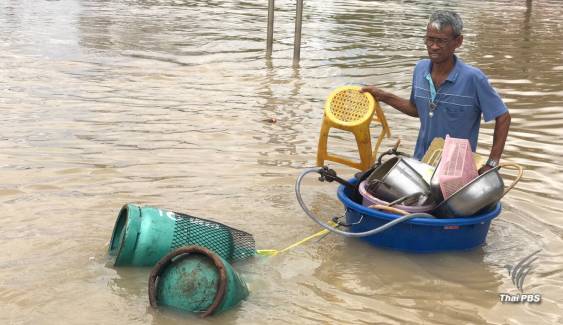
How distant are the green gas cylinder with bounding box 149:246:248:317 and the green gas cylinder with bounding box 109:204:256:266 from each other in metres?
0.34

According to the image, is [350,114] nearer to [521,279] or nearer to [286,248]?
[286,248]

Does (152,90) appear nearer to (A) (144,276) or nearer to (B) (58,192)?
(B) (58,192)

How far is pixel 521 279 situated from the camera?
429 centimetres

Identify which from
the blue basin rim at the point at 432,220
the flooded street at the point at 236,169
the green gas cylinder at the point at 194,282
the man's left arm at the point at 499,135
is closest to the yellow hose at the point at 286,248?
the flooded street at the point at 236,169

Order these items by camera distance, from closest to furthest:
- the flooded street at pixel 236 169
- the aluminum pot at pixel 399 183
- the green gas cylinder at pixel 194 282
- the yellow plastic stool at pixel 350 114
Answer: the green gas cylinder at pixel 194 282
the flooded street at pixel 236 169
the aluminum pot at pixel 399 183
the yellow plastic stool at pixel 350 114

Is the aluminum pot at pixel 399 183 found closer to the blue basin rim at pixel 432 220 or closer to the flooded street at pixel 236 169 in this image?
the blue basin rim at pixel 432 220

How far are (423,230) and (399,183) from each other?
0.31 meters

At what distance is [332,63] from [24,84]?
15.0 ft

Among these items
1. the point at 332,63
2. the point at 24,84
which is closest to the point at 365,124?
the point at 24,84

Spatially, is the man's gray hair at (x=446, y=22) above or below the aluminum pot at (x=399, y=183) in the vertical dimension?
above

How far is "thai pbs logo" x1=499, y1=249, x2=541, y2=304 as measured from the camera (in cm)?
404

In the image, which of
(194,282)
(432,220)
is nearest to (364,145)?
(432,220)

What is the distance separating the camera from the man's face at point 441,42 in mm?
4488

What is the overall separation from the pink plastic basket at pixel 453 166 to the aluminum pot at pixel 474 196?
0.06m
